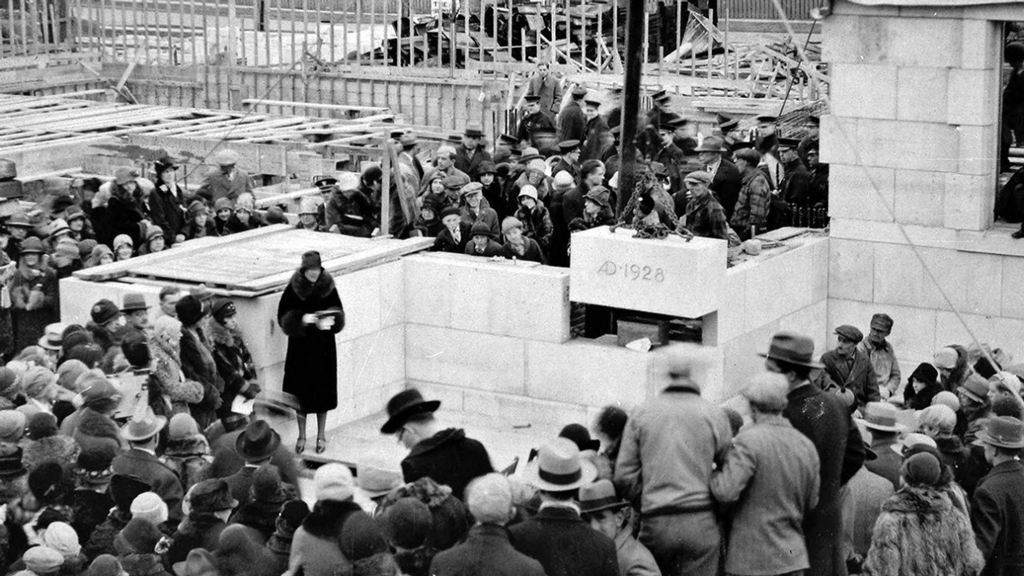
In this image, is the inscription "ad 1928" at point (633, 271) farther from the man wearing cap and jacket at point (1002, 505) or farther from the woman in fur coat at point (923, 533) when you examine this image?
the woman in fur coat at point (923, 533)

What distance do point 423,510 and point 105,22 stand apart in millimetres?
24372

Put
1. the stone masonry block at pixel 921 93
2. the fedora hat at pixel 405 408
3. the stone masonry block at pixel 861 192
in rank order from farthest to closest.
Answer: the stone masonry block at pixel 861 192
the stone masonry block at pixel 921 93
the fedora hat at pixel 405 408

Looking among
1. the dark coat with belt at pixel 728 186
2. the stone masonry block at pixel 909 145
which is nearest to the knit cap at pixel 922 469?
the stone masonry block at pixel 909 145

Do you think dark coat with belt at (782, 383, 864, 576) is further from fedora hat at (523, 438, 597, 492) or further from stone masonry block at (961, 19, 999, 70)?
stone masonry block at (961, 19, 999, 70)

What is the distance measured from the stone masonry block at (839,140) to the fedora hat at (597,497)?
8.23 meters

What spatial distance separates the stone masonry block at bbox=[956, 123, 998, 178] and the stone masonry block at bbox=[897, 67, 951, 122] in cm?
26

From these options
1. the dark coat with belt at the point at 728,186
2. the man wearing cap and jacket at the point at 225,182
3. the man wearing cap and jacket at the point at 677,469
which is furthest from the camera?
the man wearing cap and jacket at the point at 225,182

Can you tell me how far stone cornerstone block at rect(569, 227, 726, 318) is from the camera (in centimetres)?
1520

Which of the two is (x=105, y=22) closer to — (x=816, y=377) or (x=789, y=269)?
(x=789, y=269)

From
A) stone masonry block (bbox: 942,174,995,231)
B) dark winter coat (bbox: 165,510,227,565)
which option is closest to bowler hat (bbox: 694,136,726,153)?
stone masonry block (bbox: 942,174,995,231)

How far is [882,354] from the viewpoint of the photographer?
1523 cm

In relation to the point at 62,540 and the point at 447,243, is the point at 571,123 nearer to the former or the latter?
the point at 447,243

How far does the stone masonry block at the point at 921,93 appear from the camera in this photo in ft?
54.3

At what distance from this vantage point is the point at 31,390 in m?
12.1
